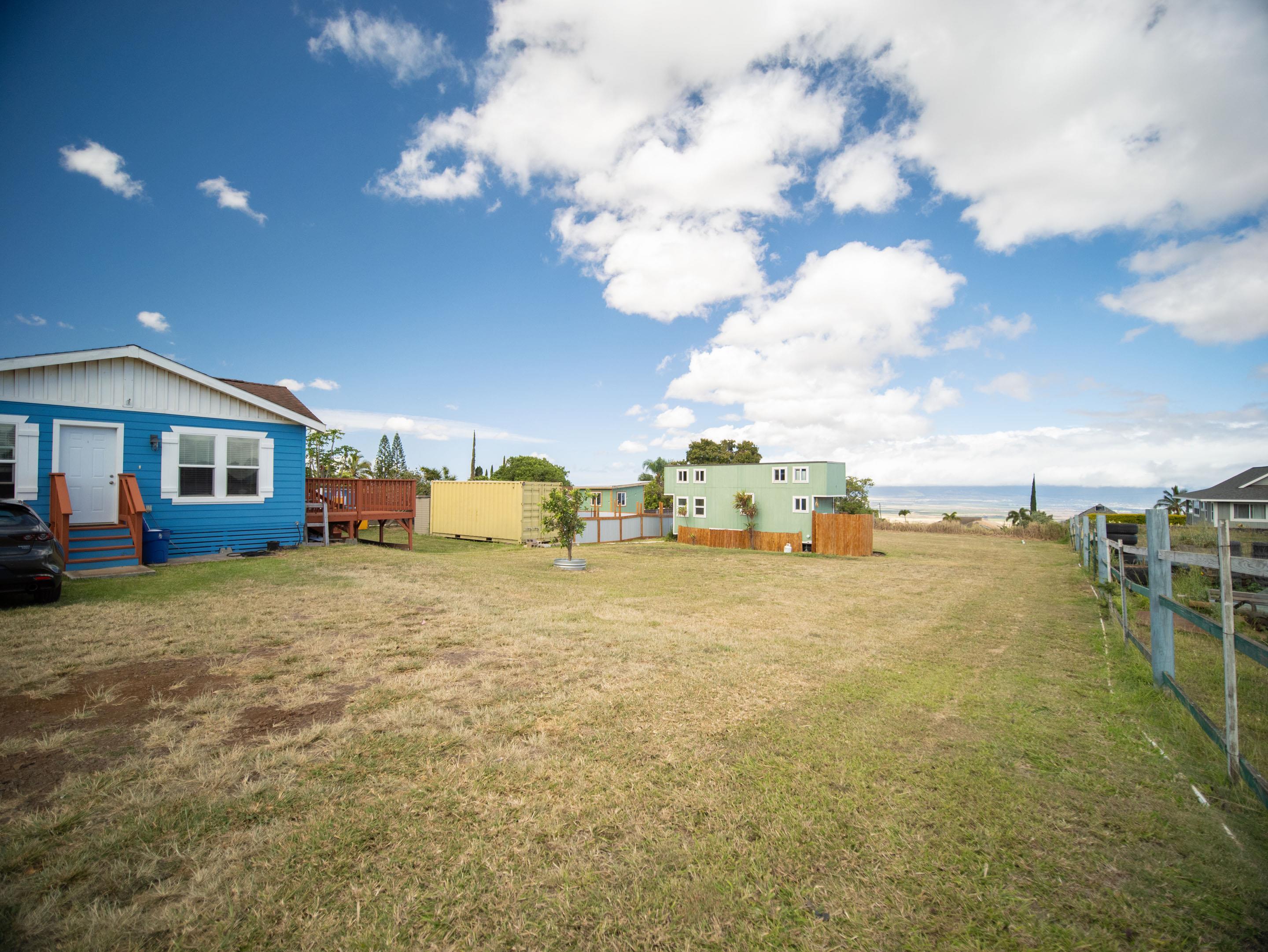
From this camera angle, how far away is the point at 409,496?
1681cm

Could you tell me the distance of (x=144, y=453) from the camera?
40.6 feet

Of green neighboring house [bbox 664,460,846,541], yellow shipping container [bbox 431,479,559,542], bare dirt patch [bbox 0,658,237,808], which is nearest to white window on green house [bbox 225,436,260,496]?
yellow shipping container [bbox 431,479,559,542]

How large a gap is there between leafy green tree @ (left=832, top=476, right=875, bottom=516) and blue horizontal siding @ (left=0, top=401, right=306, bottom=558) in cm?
2316

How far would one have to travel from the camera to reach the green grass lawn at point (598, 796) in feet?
7.51

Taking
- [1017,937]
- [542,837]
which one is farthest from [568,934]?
[1017,937]

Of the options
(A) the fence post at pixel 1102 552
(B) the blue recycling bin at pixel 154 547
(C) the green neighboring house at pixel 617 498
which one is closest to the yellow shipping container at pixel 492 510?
(C) the green neighboring house at pixel 617 498

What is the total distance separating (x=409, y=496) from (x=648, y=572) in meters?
8.11

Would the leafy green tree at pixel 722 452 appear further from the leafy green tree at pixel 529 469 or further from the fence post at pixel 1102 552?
the fence post at pixel 1102 552

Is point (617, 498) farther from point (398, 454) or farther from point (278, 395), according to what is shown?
point (398, 454)

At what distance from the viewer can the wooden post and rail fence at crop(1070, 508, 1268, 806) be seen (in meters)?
3.40

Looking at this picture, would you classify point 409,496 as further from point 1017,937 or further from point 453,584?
point 1017,937

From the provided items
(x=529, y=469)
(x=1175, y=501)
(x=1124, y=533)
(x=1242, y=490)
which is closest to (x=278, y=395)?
(x=1124, y=533)

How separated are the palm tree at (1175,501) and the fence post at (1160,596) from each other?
4076 cm

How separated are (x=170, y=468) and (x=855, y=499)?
42.2 metres
